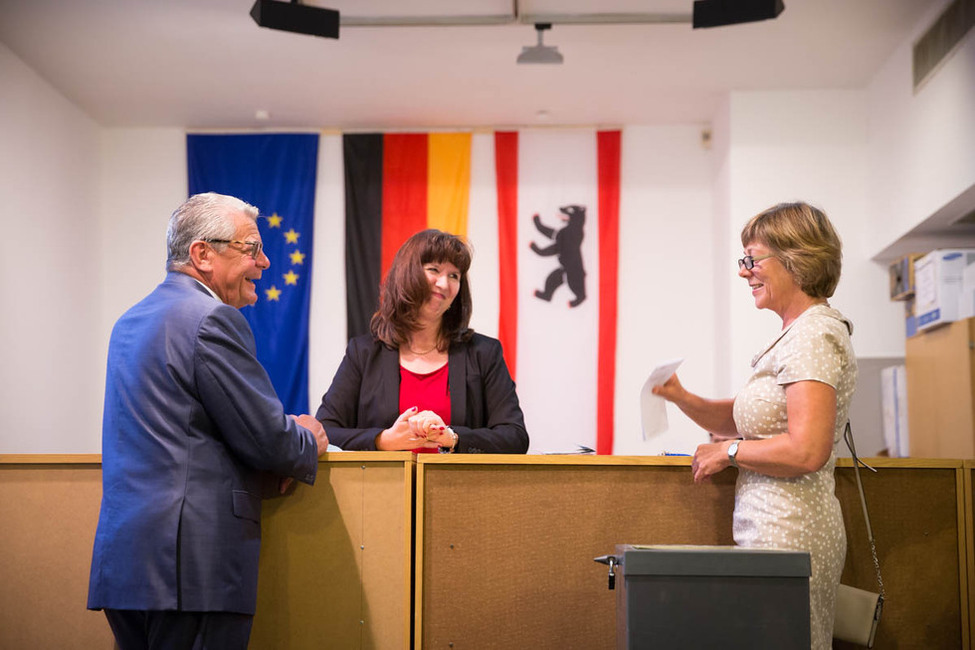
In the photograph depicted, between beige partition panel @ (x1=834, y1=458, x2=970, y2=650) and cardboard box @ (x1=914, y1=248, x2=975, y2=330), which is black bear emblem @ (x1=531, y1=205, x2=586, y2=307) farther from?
beige partition panel @ (x1=834, y1=458, x2=970, y2=650)

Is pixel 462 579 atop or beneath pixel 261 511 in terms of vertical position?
beneath

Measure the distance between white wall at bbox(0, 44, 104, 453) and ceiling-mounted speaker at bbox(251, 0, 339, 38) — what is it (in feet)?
6.33

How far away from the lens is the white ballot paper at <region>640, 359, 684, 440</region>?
2605 millimetres

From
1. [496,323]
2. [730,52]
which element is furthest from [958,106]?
[496,323]

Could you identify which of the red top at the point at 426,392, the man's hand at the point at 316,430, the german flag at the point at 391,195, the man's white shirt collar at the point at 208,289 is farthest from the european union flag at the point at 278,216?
the man's white shirt collar at the point at 208,289

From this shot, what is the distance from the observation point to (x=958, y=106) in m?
4.96

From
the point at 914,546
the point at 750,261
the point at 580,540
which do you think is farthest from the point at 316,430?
the point at 914,546

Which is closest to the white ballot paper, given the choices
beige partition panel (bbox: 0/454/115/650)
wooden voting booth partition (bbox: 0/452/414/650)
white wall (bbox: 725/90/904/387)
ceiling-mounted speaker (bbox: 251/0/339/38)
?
wooden voting booth partition (bbox: 0/452/414/650)

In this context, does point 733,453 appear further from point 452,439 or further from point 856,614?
point 452,439

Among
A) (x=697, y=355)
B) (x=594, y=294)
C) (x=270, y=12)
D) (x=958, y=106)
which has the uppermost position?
(x=270, y=12)

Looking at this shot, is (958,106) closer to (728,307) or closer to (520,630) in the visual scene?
(728,307)

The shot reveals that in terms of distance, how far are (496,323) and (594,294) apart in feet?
2.38

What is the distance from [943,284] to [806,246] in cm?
278

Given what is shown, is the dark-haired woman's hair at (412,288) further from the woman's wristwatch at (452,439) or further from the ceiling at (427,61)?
the ceiling at (427,61)
